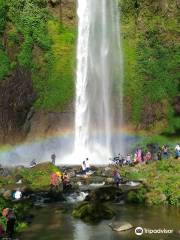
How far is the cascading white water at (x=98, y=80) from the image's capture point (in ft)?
167

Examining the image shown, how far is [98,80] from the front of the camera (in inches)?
2117

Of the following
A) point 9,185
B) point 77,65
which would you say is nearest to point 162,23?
point 77,65

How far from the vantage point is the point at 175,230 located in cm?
2348

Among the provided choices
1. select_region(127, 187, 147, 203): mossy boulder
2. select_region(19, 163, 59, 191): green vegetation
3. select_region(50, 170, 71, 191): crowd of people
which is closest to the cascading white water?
select_region(19, 163, 59, 191): green vegetation

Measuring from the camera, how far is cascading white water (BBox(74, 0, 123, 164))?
167 feet

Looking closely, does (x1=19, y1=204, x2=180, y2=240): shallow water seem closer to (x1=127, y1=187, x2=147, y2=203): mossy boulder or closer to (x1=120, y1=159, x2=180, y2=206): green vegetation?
(x1=127, y1=187, x2=147, y2=203): mossy boulder

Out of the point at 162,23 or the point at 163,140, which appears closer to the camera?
the point at 163,140

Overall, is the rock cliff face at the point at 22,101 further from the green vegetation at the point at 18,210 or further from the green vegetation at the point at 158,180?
the green vegetation at the point at 18,210

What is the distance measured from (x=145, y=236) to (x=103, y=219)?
3.66m

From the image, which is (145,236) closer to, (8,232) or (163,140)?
(8,232)

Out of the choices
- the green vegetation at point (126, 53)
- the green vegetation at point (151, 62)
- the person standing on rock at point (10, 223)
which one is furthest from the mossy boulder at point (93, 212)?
the green vegetation at point (151, 62)

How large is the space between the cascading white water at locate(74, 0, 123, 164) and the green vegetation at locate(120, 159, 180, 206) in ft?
36.8

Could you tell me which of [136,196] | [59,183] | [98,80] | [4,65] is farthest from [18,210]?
[98,80]

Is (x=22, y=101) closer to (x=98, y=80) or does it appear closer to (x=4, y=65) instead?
(x=4, y=65)
